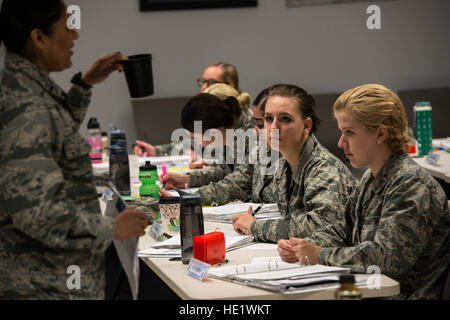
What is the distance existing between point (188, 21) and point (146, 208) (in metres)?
3.39

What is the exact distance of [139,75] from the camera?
215cm

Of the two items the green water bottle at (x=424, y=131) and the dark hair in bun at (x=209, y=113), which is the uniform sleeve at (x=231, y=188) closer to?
the dark hair in bun at (x=209, y=113)

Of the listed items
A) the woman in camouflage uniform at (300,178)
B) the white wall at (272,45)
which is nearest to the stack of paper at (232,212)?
the woman in camouflage uniform at (300,178)

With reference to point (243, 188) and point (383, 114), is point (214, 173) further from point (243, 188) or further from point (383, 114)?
point (383, 114)

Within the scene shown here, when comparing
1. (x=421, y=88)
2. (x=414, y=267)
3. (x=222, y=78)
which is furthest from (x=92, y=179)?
(x=421, y=88)

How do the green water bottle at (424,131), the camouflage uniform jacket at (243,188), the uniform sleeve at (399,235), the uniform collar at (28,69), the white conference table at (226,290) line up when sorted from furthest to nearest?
the green water bottle at (424,131), the camouflage uniform jacket at (243,188), the uniform sleeve at (399,235), the white conference table at (226,290), the uniform collar at (28,69)

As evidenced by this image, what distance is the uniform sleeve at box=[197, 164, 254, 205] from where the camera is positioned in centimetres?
300

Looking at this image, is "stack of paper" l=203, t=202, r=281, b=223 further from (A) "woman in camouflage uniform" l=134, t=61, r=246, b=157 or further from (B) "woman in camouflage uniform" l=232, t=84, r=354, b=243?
(A) "woman in camouflage uniform" l=134, t=61, r=246, b=157

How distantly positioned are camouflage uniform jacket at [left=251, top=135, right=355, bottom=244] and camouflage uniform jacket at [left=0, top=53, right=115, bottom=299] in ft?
2.71

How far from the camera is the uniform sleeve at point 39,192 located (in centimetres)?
130

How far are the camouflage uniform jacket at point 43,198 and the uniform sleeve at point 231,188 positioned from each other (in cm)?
149

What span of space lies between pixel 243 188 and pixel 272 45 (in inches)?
117

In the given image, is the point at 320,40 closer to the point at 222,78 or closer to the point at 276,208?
the point at 222,78

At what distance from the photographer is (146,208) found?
2.62m
